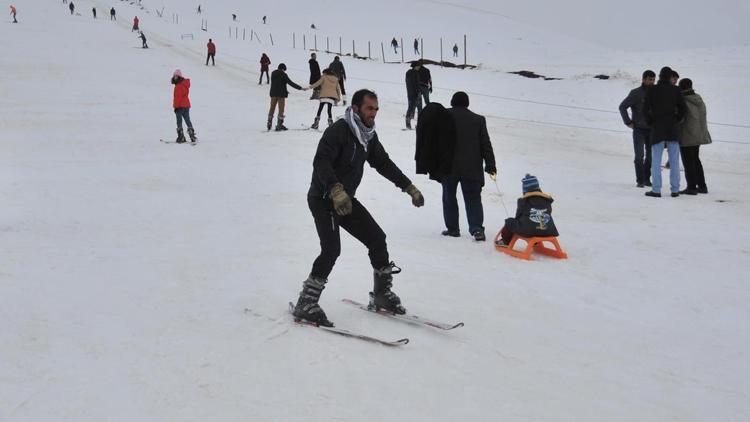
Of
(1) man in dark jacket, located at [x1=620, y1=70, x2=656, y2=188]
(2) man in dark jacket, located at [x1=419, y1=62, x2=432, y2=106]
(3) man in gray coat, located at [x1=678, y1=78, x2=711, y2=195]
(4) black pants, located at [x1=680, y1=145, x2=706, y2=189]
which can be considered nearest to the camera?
(3) man in gray coat, located at [x1=678, y1=78, x2=711, y2=195]

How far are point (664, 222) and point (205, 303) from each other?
20.1 feet

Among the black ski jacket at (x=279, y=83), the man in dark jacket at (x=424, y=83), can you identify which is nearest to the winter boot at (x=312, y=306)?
the black ski jacket at (x=279, y=83)

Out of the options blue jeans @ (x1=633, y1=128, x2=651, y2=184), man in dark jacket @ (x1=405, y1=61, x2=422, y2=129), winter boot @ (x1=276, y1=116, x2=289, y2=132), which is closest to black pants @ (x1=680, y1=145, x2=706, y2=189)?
blue jeans @ (x1=633, y1=128, x2=651, y2=184)

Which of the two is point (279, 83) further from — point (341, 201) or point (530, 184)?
point (341, 201)

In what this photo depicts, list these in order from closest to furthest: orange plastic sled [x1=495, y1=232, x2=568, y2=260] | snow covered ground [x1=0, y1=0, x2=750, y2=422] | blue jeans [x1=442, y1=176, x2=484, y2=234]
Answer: snow covered ground [x1=0, y1=0, x2=750, y2=422] < orange plastic sled [x1=495, y1=232, x2=568, y2=260] < blue jeans [x1=442, y1=176, x2=484, y2=234]

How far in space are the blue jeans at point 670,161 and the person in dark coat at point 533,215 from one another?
3.91 m

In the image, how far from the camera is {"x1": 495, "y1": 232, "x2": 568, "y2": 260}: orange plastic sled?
6.81 meters

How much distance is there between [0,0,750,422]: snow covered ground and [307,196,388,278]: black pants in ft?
1.71

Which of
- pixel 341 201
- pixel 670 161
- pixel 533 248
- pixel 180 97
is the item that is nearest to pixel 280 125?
pixel 180 97

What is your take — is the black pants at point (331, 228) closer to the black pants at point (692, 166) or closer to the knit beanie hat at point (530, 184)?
the knit beanie hat at point (530, 184)

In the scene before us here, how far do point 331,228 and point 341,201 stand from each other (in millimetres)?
465

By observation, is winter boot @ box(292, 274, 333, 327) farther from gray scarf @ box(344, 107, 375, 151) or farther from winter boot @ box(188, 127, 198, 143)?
winter boot @ box(188, 127, 198, 143)

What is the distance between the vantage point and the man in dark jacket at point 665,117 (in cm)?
970

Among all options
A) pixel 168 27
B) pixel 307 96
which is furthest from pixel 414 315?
pixel 168 27
